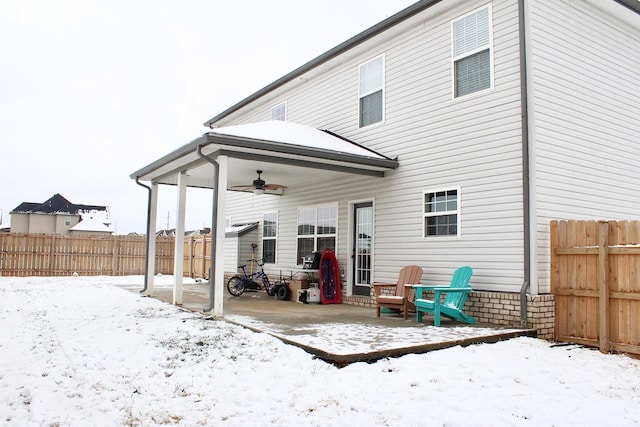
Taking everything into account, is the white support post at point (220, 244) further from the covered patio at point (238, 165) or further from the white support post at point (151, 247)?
the white support post at point (151, 247)

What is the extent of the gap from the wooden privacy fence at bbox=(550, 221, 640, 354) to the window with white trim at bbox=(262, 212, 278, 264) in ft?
24.8

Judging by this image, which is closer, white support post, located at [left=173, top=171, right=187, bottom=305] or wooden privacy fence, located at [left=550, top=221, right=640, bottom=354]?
wooden privacy fence, located at [left=550, top=221, right=640, bottom=354]

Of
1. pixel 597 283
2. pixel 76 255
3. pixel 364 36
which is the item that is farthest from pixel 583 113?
pixel 76 255

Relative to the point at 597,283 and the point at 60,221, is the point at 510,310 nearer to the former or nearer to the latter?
the point at 597,283

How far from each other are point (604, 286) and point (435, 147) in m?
3.49

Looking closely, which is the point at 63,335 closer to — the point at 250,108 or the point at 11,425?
the point at 11,425

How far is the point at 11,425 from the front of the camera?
11.7ft

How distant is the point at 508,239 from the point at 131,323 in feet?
18.7

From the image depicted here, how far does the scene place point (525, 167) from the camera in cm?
718

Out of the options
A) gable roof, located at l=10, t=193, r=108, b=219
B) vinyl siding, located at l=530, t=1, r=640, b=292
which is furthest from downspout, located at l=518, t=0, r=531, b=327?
gable roof, located at l=10, t=193, r=108, b=219

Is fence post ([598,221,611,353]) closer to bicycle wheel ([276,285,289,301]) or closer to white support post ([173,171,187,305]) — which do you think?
bicycle wheel ([276,285,289,301])

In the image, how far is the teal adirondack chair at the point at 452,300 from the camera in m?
7.10

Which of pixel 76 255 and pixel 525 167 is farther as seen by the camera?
pixel 76 255

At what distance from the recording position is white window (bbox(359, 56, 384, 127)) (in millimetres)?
10062
